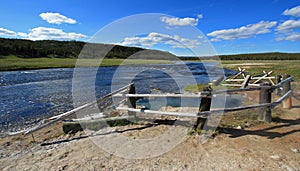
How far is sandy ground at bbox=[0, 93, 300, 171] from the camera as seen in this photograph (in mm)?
4465

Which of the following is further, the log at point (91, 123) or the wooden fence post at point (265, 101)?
the log at point (91, 123)

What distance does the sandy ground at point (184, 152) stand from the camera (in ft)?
14.6

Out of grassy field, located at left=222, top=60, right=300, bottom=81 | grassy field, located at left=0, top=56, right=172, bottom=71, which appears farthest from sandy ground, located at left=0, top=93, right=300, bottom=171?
grassy field, located at left=0, top=56, right=172, bottom=71

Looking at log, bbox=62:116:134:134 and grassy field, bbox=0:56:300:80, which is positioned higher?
grassy field, bbox=0:56:300:80

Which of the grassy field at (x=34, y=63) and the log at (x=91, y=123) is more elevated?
the grassy field at (x=34, y=63)

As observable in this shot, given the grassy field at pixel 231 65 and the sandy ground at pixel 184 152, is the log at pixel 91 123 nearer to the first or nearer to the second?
the sandy ground at pixel 184 152

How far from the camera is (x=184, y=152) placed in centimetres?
509

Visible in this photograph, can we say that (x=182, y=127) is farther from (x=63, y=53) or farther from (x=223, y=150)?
(x=63, y=53)

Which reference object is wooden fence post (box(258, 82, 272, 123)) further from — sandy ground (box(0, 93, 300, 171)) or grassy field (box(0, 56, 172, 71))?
grassy field (box(0, 56, 172, 71))

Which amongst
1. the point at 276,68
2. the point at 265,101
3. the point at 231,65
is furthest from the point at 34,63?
the point at 265,101

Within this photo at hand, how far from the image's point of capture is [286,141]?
5.35 metres

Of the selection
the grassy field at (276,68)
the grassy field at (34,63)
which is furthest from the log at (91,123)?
the grassy field at (34,63)

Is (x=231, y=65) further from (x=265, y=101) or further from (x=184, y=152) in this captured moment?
(x=184, y=152)

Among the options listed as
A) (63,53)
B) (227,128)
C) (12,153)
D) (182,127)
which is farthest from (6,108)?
(63,53)
